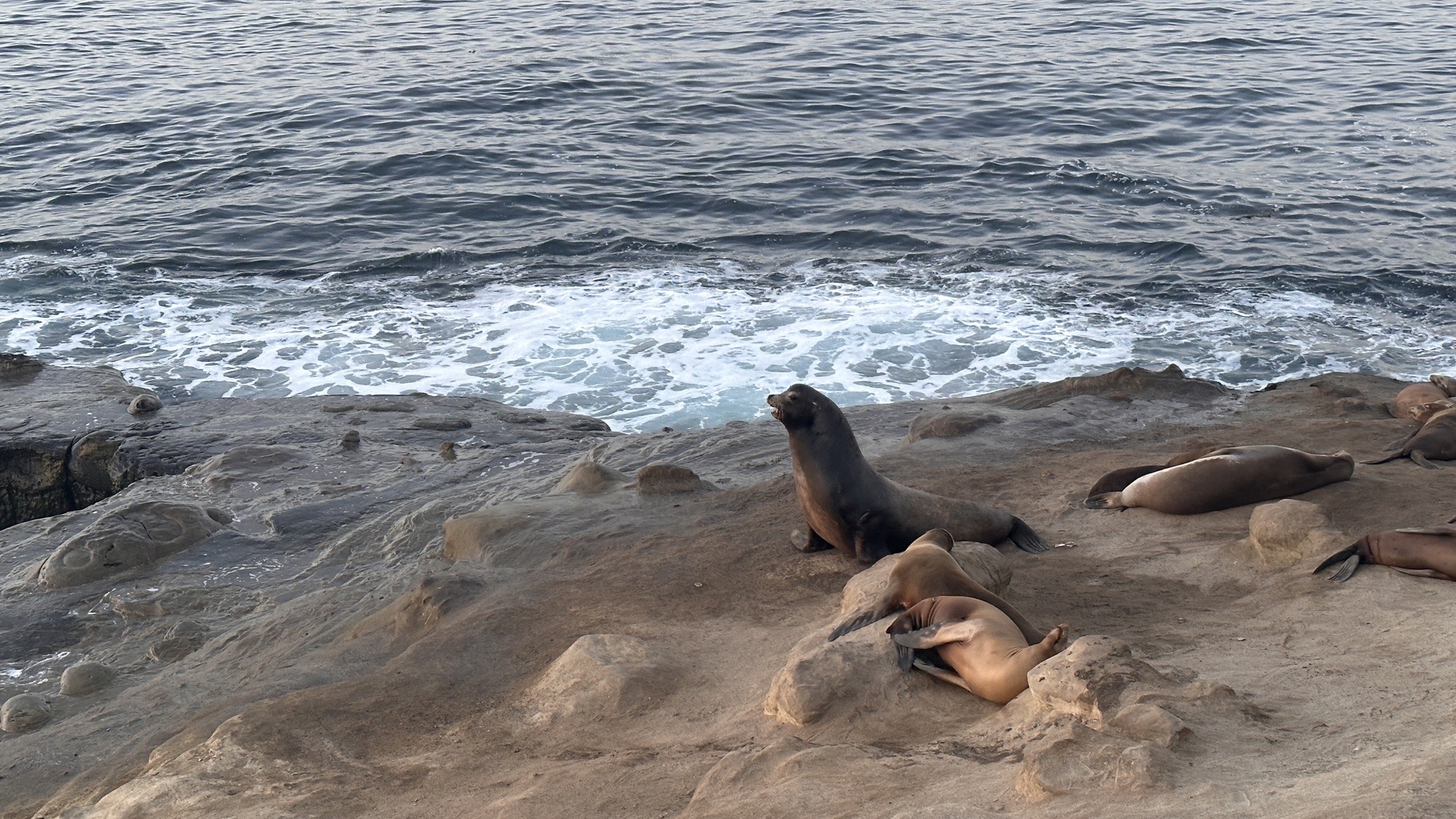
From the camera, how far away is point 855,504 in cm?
571

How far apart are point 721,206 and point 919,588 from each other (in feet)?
35.6

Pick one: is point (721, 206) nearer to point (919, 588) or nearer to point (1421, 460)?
point (1421, 460)

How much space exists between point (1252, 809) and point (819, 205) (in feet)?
41.2

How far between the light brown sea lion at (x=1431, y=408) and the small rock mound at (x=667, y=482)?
13.7 feet

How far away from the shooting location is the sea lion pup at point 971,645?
149 inches

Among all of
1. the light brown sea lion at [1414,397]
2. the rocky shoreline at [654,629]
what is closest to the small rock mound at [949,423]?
the rocky shoreline at [654,629]

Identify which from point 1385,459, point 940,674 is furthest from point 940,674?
point 1385,459

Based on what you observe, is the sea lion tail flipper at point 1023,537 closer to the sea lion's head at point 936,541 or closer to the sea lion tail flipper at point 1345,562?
the sea lion's head at point 936,541

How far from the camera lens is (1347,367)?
10.4m

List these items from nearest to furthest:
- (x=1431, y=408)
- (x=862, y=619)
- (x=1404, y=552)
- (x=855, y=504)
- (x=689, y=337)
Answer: (x=862, y=619) < (x=1404, y=552) < (x=855, y=504) < (x=1431, y=408) < (x=689, y=337)

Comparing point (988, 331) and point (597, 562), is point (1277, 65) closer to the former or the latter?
point (988, 331)

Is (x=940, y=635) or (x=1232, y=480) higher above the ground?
(x=940, y=635)

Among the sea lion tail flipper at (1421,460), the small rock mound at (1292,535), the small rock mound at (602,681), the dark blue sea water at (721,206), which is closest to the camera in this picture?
the small rock mound at (602,681)

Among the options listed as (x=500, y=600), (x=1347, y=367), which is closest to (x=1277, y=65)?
(x=1347, y=367)
